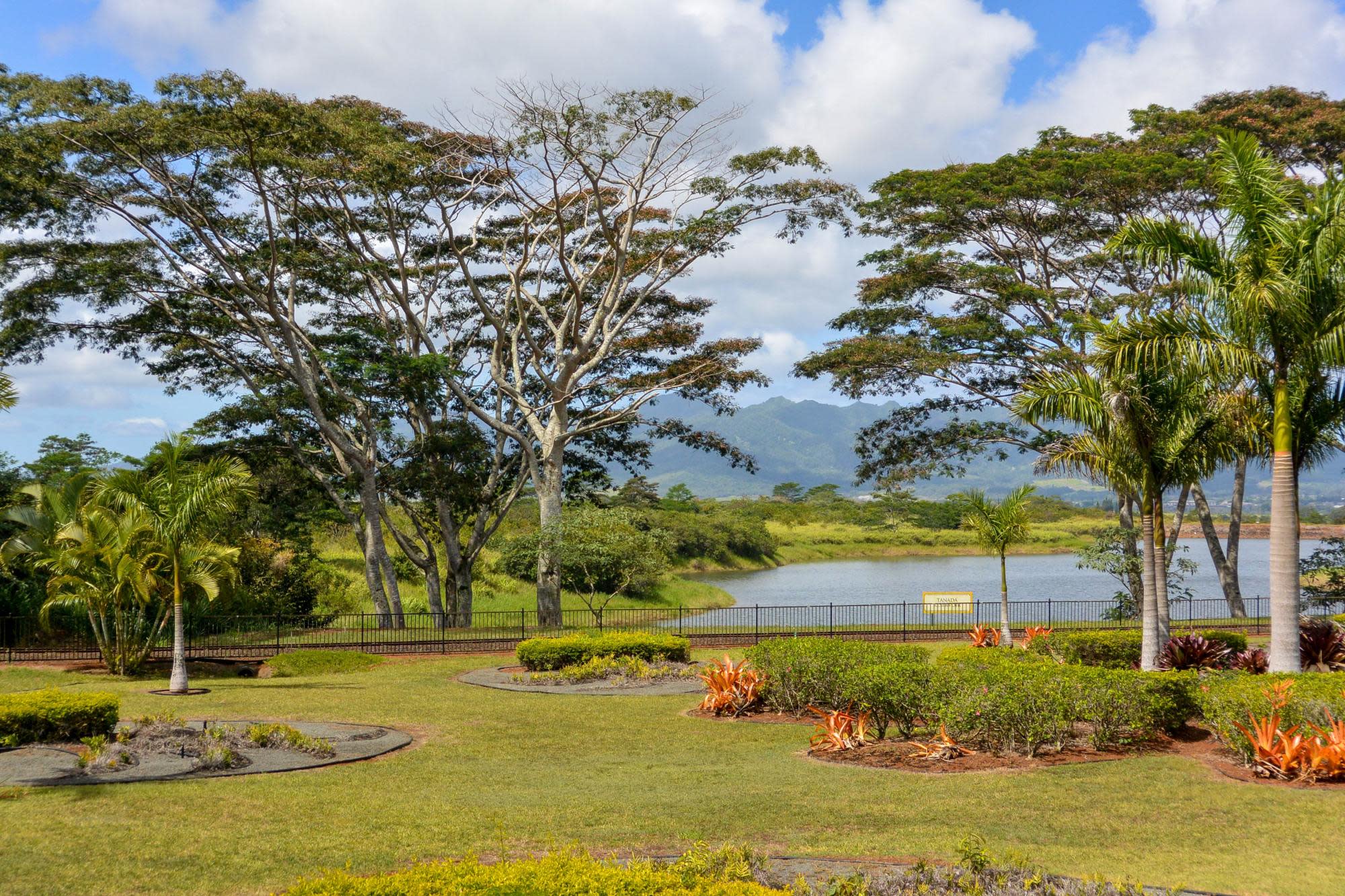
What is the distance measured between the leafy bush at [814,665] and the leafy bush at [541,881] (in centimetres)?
712

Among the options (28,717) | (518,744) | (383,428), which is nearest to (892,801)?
(518,744)

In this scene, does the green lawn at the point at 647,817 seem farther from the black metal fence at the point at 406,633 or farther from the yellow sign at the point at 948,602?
the yellow sign at the point at 948,602

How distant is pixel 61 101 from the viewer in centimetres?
2227

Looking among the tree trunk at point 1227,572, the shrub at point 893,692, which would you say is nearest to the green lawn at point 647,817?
the shrub at point 893,692

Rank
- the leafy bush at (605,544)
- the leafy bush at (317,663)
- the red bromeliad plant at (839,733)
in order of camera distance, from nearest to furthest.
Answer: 1. the red bromeliad plant at (839,733)
2. the leafy bush at (317,663)
3. the leafy bush at (605,544)

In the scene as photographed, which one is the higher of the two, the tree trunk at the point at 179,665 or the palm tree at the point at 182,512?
the palm tree at the point at 182,512

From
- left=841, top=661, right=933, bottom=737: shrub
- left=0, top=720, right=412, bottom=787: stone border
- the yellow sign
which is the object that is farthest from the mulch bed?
the yellow sign

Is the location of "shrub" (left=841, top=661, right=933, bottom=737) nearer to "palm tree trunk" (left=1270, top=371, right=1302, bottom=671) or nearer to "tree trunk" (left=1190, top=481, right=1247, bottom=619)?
"palm tree trunk" (left=1270, top=371, right=1302, bottom=671)

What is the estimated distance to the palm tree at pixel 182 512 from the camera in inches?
647

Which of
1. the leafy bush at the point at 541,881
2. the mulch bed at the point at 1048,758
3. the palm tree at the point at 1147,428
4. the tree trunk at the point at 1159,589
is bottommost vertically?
the mulch bed at the point at 1048,758

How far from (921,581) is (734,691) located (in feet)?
130

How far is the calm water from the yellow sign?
4561mm

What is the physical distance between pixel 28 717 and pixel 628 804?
20.8 ft

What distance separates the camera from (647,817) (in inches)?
326
